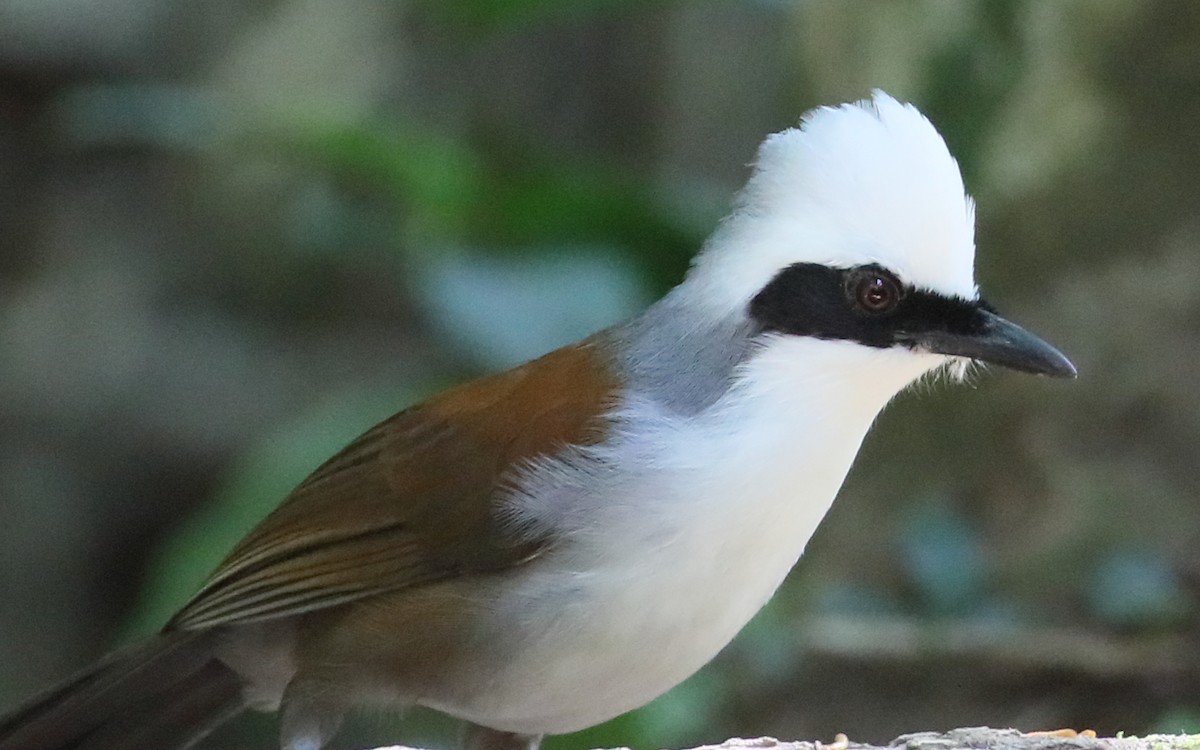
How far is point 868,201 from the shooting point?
2967 millimetres

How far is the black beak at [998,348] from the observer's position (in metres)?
2.98

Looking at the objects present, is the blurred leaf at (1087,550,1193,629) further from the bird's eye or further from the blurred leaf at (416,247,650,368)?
the bird's eye

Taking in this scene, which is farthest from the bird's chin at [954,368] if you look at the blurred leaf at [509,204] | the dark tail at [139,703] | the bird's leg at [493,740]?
the dark tail at [139,703]

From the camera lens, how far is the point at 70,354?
7.29 m

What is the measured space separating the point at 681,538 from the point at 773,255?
1.98 ft

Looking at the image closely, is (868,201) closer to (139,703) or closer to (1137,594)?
(139,703)

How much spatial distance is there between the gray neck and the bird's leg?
0.99 meters

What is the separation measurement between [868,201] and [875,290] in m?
0.18

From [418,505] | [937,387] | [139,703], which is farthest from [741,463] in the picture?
[937,387]

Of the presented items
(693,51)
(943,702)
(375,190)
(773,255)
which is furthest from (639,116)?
(773,255)

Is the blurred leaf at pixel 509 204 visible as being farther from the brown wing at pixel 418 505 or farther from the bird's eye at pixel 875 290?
the bird's eye at pixel 875 290

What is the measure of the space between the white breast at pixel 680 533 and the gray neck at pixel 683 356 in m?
0.04

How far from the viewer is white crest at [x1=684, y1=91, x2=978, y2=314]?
296cm

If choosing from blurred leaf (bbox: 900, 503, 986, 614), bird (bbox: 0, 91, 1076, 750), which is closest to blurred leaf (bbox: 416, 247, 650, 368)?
bird (bbox: 0, 91, 1076, 750)
